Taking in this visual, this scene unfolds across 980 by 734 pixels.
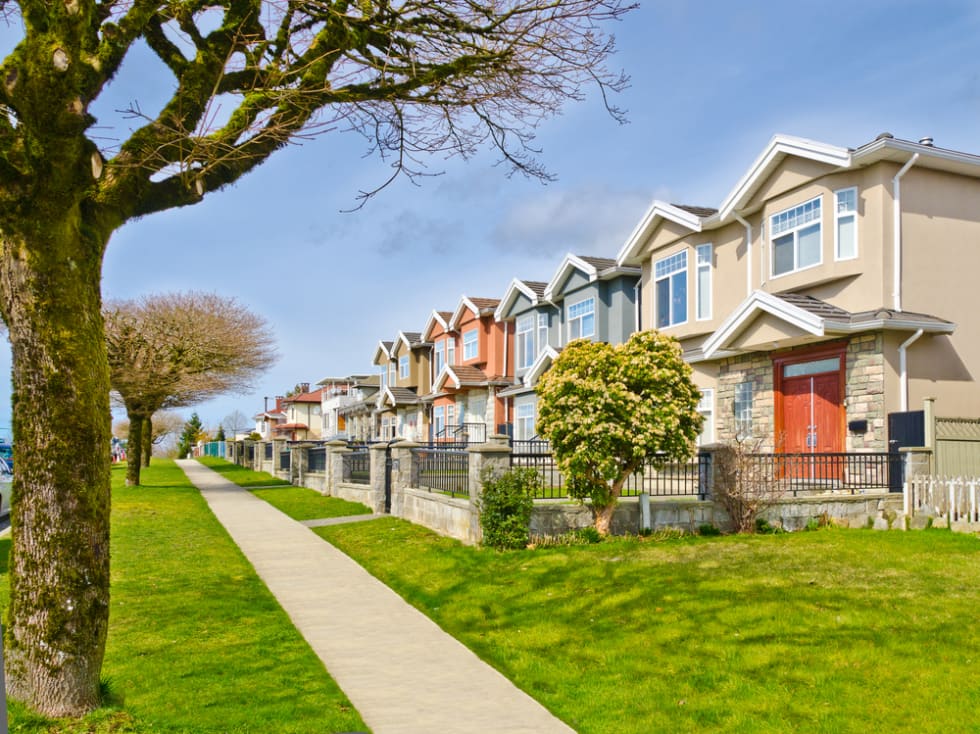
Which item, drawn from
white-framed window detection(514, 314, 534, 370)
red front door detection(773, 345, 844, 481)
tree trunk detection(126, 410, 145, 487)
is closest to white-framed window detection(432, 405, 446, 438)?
white-framed window detection(514, 314, 534, 370)

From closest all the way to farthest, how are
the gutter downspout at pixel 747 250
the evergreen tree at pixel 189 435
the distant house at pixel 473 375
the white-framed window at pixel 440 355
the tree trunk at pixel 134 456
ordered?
the gutter downspout at pixel 747 250
the tree trunk at pixel 134 456
the distant house at pixel 473 375
the white-framed window at pixel 440 355
the evergreen tree at pixel 189 435

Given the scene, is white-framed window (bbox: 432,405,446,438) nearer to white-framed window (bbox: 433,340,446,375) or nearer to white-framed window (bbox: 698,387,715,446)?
white-framed window (bbox: 433,340,446,375)

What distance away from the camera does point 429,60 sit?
7.10 m

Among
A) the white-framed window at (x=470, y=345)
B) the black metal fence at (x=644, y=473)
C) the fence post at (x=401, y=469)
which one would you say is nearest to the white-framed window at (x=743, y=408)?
the black metal fence at (x=644, y=473)

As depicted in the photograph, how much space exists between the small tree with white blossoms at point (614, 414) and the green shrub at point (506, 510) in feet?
2.60

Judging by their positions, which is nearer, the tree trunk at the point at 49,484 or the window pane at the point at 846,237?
the tree trunk at the point at 49,484

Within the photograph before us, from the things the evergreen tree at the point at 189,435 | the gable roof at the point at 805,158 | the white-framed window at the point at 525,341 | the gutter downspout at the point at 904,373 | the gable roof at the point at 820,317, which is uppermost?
the gable roof at the point at 805,158

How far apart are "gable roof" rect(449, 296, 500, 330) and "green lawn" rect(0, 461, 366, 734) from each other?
25344 millimetres

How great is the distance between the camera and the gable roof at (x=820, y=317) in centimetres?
1503

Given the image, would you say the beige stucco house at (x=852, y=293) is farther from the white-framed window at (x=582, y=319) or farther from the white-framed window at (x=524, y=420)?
the white-framed window at (x=524, y=420)

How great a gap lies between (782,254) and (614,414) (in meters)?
8.16

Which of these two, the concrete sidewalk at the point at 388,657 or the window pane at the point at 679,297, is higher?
the window pane at the point at 679,297

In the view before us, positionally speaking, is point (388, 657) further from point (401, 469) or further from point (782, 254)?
point (782, 254)

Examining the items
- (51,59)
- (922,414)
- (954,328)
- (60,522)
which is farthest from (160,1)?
(954,328)
